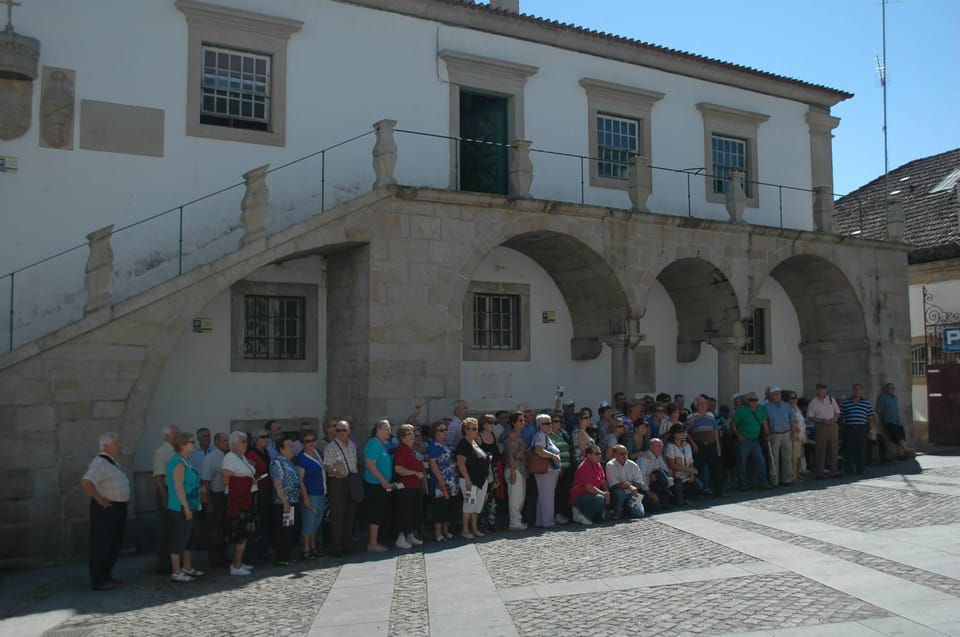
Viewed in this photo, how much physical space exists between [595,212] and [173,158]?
677cm

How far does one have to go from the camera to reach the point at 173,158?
13367 mm

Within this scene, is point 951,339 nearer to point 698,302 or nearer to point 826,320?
point 826,320

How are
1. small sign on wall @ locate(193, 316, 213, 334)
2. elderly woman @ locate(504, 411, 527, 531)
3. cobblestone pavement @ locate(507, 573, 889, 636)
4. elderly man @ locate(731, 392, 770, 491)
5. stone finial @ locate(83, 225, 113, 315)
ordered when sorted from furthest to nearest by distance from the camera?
elderly man @ locate(731, 392, 770, 491)
small sign on wall @ locate(193, 316, 213, 334)
elderly woman @ locate(504, 411, 527, 531)
stone finial @ locate(83, 225, 113, 315)
cobblestone pavement @ locate(507, 573, 889, 636)

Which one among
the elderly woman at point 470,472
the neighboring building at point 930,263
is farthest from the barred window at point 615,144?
the elderly woman at point 470,472

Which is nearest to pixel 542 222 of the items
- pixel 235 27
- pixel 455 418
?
pixel 455 418

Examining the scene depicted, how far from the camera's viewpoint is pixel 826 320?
65.1 ft

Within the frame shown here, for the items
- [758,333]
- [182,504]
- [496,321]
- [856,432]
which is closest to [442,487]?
[182,504]

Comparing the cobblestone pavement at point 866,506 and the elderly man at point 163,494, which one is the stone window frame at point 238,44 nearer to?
the elderly man at point 163,494

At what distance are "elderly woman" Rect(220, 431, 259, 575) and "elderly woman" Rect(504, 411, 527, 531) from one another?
11.3 ft

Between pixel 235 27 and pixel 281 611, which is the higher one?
pixel 235 27

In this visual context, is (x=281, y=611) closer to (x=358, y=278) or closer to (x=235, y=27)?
(x=358, y=278)

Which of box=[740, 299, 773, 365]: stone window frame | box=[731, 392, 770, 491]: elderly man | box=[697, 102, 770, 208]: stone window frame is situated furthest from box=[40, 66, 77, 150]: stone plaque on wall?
box=[740, 299, 773, 365]: stone window frame

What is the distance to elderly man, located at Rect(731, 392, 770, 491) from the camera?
14.5 metres

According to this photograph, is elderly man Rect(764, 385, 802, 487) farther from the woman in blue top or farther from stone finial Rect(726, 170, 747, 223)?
the woman in blue top
